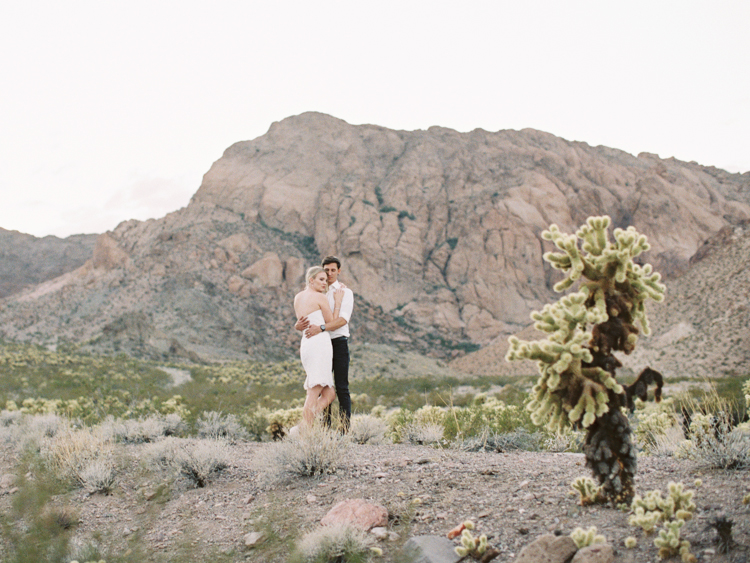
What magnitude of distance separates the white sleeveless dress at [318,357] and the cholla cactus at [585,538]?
3.73 metres

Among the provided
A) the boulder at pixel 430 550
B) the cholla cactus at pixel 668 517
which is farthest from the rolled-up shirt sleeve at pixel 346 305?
the cholla cactus at pixel 668 517

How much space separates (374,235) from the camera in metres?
69.1

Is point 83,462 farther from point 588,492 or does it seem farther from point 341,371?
point 588,492

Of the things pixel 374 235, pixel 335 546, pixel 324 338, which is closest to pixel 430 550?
pixel 335 546

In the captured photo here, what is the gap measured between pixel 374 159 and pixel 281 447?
81.4m

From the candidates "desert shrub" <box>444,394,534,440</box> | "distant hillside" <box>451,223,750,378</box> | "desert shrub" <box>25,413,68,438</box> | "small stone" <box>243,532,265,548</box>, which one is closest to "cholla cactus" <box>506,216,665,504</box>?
"small stone" <box>243,532,265,548</box>

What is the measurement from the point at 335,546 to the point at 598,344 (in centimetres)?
214

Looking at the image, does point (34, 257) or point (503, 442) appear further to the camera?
point (34, 257)

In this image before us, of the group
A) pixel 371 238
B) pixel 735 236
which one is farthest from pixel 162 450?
pixel 371 238

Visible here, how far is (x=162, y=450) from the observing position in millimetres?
6250

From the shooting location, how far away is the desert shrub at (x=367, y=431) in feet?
24.4

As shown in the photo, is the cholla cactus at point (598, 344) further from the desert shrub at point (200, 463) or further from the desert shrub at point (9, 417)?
the desert shrub at point (9, 417)

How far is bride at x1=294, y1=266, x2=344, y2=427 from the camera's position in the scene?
6250 mm

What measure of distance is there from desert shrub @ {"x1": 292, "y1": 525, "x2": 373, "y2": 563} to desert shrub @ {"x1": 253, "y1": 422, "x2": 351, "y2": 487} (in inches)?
63.6
